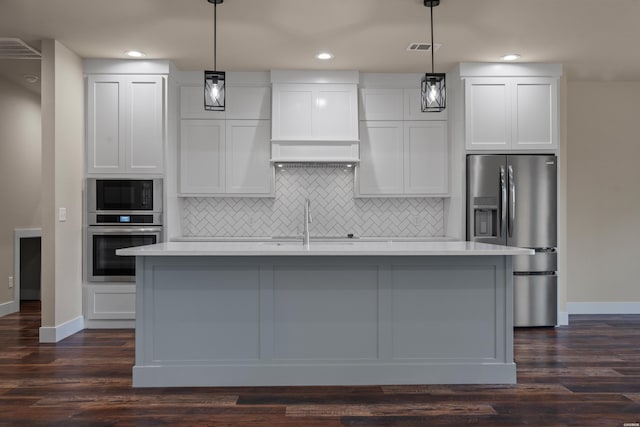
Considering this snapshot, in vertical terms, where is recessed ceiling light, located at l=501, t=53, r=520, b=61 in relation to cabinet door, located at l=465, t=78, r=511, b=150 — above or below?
above

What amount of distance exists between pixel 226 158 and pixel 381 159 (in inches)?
66.9

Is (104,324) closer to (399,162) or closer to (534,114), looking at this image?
(399,162)

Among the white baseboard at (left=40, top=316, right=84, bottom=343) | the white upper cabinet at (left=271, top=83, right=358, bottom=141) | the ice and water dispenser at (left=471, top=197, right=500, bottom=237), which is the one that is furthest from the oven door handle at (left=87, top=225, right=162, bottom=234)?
the ice and water dispenser at (left=471, top=197, right=500, bottom=237)

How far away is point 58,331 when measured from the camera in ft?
14.4

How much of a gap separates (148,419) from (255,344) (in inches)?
30.9

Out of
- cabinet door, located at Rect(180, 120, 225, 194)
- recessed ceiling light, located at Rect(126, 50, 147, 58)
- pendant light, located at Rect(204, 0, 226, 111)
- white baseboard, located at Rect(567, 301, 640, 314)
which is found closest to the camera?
pendant light, located at Rect(204, 0, 226, 111)

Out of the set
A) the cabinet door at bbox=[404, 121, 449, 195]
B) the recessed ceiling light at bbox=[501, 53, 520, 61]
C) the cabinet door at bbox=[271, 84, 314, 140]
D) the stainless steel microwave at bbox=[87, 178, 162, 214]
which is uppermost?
the recessed ceiling light at bbox=[501, 53, 520, 61]

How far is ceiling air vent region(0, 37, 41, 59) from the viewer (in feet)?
14.4

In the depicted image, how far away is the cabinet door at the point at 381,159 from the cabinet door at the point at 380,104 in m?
0.08

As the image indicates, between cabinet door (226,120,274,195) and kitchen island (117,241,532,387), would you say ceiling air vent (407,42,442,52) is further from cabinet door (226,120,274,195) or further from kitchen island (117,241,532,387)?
kitchen island (117,241,532,387)

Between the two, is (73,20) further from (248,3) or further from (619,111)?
(619,111)

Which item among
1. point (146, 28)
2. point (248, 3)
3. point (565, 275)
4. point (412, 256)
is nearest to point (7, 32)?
point (146, 28)

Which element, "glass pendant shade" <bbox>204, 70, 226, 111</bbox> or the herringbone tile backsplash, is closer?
"glass pendant shade" <bbox>204, 70, 226, 111</bbox>

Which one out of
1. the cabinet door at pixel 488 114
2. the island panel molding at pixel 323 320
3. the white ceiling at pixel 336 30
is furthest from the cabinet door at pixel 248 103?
the island panel molding at pixel 323 320
